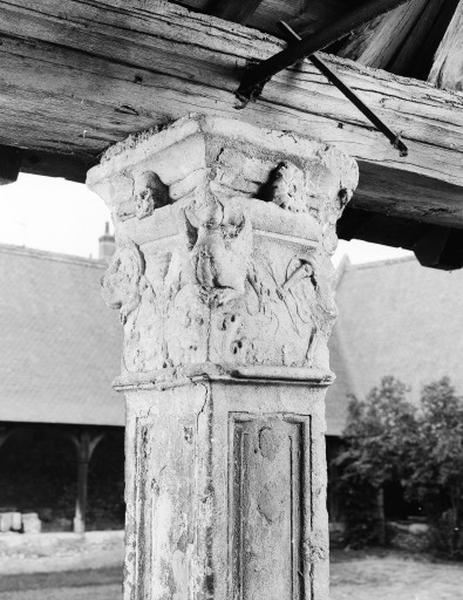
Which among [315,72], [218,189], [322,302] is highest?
[315,72]

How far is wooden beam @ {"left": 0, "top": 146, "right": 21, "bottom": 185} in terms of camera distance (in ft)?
7.26

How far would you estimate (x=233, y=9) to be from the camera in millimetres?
1829

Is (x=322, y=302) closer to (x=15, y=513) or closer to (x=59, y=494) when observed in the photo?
(x=15, y=513)

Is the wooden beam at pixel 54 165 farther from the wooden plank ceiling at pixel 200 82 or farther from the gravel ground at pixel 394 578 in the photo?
the gravel ground at pixel 394 578

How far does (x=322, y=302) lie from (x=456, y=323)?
14.7 meters

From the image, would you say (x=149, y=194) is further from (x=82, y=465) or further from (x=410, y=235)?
(x=82, y=465)

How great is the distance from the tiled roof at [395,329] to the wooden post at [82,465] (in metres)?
4.49

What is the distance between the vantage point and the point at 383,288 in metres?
17.7

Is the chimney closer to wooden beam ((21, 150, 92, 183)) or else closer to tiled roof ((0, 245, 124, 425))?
tiled roof ((0, 245, 124, 425))

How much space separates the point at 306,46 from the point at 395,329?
15669 millimetres

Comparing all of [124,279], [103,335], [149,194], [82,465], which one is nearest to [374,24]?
[149,194]

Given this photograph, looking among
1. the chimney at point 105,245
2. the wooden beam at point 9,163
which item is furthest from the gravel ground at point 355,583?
the chimney at point 105,245

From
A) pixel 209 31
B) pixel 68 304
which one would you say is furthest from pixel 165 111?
pixel 68 304

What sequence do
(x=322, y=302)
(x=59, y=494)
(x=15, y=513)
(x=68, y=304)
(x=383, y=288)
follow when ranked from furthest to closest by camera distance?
(x=383, y=288), (x=68, y=304), (x=59, y=494), (x=15, y=513), (x=322, y=302)
